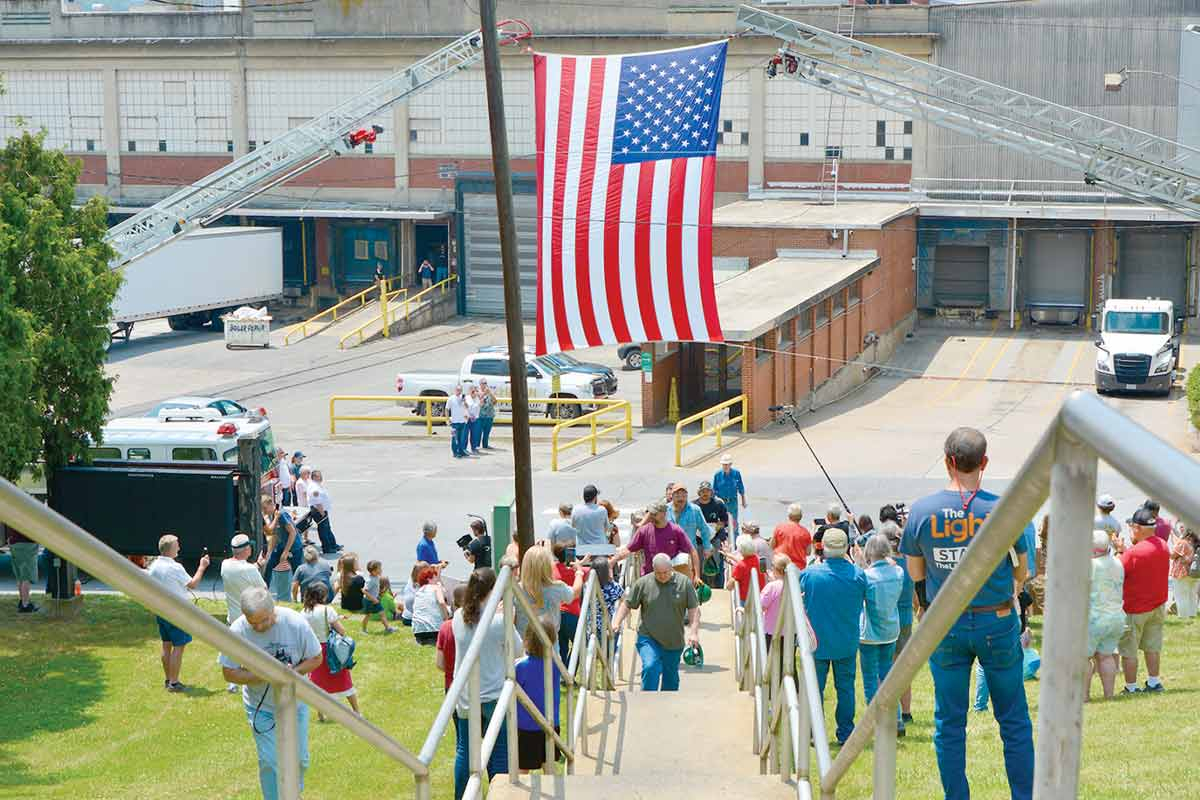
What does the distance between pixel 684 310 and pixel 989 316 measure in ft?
117

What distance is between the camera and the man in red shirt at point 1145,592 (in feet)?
36.3

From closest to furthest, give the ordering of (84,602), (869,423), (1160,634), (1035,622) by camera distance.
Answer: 1. (1035,622)
2. (1160,634)
3. (84,602)
4. (869,423)

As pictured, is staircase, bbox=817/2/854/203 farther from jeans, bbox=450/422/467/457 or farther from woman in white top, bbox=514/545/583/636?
woman in white top, bbox=514/545/583/636

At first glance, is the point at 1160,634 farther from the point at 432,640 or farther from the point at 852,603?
the point at 432,640

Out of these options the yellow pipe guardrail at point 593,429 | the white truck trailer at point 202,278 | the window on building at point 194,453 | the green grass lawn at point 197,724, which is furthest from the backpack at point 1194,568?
Result: the white truck trailer at point 202,278

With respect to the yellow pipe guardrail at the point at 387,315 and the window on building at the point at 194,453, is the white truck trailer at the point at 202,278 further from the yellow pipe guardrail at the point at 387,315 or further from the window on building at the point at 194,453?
the window on building at the point at 194,453

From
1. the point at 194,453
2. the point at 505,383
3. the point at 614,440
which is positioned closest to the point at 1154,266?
the point at 614,440

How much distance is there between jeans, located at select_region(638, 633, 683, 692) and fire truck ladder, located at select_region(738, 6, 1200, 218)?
30.0 m

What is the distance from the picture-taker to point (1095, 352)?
151ft

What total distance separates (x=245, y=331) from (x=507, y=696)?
4211 centimetres

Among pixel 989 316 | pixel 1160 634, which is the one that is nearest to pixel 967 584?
pixel 1160 634

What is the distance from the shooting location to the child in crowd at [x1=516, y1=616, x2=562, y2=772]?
8828 mm

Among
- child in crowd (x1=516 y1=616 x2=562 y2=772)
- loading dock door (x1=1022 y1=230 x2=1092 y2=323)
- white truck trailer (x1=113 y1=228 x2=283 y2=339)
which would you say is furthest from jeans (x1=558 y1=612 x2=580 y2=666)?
loading dock door (x1=1022 y1=230 x2=1092 y2=323)

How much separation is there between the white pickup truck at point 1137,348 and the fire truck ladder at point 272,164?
54.6ft
